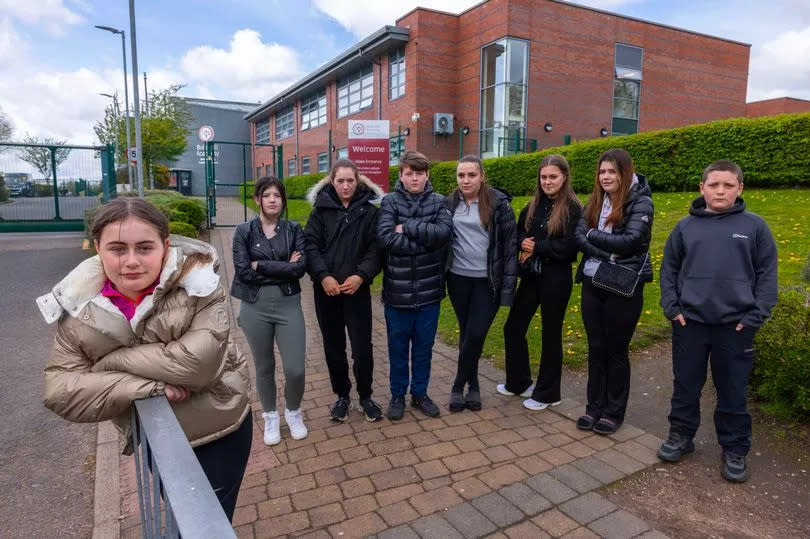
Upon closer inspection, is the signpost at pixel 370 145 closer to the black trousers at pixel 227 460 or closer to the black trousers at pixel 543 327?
the black trousers at pixel 543 327

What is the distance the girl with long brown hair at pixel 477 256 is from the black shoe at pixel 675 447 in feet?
4.54

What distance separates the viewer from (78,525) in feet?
10.1

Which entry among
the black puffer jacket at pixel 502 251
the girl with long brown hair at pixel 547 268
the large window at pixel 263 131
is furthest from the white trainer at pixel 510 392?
the large window at pixel 263 131

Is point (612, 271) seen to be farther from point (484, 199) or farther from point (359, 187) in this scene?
point (359, 187)

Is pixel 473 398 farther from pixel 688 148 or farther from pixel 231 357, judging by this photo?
pixel 688 148

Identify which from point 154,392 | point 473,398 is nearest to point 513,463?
point 473,398

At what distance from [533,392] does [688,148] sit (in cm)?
1108

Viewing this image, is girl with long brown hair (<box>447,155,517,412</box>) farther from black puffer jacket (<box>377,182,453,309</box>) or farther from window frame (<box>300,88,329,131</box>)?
window frame (<box>300,88,329,131</box>)

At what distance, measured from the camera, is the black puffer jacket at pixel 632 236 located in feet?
12.0

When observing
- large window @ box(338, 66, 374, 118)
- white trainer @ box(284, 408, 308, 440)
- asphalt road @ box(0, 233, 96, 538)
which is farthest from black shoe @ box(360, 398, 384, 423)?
large window @ box(338, 66, 374, 118)

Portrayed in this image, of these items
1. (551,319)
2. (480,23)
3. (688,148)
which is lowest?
(551,319)

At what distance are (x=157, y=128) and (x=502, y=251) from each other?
89.3ft

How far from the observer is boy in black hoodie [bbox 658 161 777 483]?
3.23 metres

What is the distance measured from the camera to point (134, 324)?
1759mm
